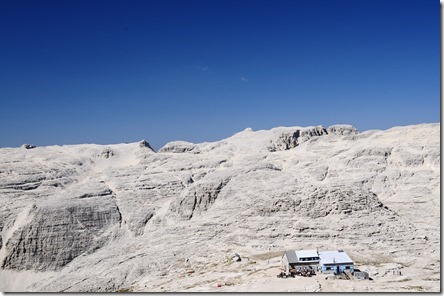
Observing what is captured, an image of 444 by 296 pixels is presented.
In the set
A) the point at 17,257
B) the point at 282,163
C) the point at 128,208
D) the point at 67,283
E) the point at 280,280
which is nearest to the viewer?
the point at 280,280

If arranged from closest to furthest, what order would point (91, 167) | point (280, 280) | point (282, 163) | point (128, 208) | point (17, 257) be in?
point (280, 280) < point (17, 257) < point (128, 208) < point (282, 163) < point (91, 167)

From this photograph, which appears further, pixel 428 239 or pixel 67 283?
pixel 67 283

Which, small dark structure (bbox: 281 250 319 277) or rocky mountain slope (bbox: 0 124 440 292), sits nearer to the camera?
small dark structure (bbox: 281 250 319 277)

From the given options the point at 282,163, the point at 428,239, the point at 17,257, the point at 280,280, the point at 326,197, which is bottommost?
the point at 17,257

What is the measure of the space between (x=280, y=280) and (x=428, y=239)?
2217 centimetres

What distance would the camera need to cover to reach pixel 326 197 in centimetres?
5916

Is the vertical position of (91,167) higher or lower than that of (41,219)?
higher

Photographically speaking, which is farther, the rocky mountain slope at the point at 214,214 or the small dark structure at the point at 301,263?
the rocky mountain slope at the point at 214,214

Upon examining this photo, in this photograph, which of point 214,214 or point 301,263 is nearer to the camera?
point 301,263

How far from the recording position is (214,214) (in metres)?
67.1

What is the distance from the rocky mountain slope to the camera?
166ft

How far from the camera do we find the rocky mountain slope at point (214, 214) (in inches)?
1988

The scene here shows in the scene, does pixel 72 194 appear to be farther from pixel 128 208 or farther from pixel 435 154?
pixel 435 154

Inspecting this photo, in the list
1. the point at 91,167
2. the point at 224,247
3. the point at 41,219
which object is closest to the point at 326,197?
the point at 224,247
